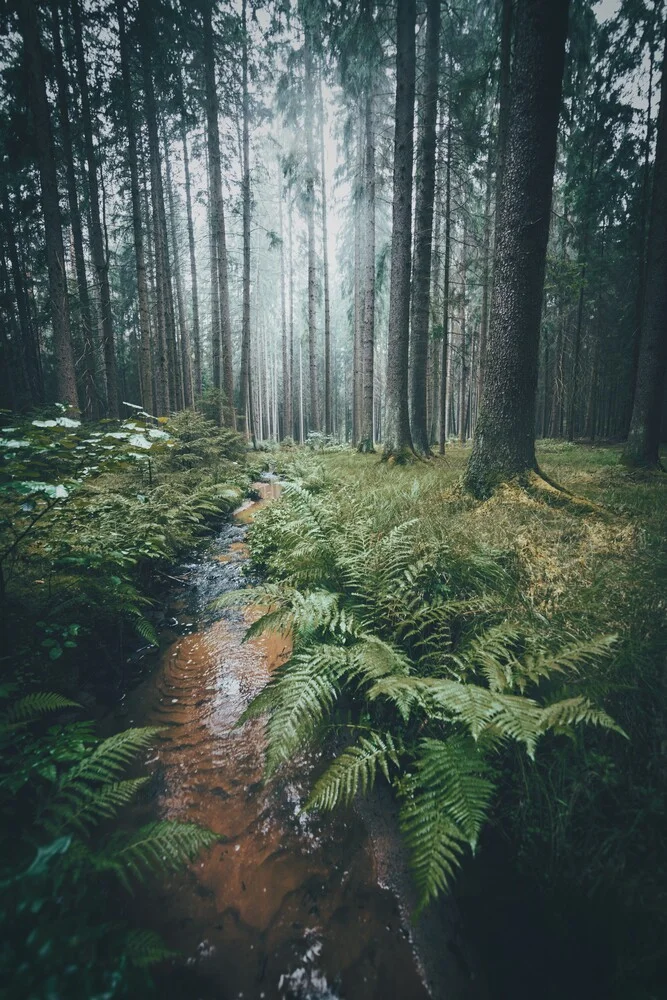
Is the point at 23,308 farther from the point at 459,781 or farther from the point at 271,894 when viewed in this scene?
the point at 459,781

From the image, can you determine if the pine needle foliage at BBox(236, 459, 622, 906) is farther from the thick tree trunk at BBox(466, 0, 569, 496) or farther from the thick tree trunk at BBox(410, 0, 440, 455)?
the thick tree trunk at BBox(410, 0, 440, 455)

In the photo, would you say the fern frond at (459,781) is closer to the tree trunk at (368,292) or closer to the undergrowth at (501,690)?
the undergrowth at (501,690)

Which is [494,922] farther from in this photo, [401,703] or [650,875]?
[401,703]

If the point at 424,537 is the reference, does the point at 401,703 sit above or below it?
below

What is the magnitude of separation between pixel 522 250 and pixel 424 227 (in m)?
6.66

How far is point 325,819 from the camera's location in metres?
2.21

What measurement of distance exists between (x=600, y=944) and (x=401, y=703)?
110cm

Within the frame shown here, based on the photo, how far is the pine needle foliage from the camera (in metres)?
1.75

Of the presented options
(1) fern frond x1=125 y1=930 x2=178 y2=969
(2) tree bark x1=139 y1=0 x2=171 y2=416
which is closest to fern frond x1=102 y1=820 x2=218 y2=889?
(1) fern frond x1=125 y1=930 x2=178 y2=969

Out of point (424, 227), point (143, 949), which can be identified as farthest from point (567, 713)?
point (424, 227)

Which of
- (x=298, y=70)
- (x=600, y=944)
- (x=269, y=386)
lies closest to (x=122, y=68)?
(x=298, y=70)

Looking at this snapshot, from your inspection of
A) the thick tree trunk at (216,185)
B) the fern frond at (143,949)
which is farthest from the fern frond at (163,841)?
the thick tree trunk at (216,185)

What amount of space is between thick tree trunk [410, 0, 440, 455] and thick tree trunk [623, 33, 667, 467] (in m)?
4.63

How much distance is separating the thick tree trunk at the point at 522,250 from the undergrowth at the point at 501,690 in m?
1.12
